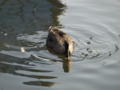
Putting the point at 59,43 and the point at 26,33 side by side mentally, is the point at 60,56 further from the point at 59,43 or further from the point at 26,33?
the point at 26,33

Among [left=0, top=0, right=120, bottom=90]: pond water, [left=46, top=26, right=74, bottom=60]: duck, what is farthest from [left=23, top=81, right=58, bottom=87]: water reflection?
[left=46, top=26, right=74, bottom=60]: duck

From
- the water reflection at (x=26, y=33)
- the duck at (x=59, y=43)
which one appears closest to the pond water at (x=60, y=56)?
the water reflection at (x=26, y=33)

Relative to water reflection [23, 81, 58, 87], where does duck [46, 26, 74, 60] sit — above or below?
above

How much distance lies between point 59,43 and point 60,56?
51 cm

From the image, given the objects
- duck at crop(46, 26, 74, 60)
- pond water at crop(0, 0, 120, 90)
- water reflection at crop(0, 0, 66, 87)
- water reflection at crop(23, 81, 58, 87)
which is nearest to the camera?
water reflection at crop(23, 81, 58, 87)

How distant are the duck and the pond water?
0.70ft

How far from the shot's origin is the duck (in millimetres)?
8554

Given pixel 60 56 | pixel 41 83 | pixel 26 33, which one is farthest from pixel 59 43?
pixel 41 83

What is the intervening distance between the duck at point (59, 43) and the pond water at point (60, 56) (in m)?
0.21

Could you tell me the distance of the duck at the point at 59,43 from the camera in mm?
8554

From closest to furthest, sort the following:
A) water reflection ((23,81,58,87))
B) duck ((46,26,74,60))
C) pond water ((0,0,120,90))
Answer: water reflection ((23,81,58,87)) → pond water ((0,0,120,90)) → duck ((46,26,74,60))

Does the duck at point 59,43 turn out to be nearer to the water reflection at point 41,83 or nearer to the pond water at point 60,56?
the pond water at point 60,56

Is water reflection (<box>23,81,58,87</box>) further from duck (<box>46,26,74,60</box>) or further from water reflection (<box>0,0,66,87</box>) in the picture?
duck (<box>46,26,74,60</box>)

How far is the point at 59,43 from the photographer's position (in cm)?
896
